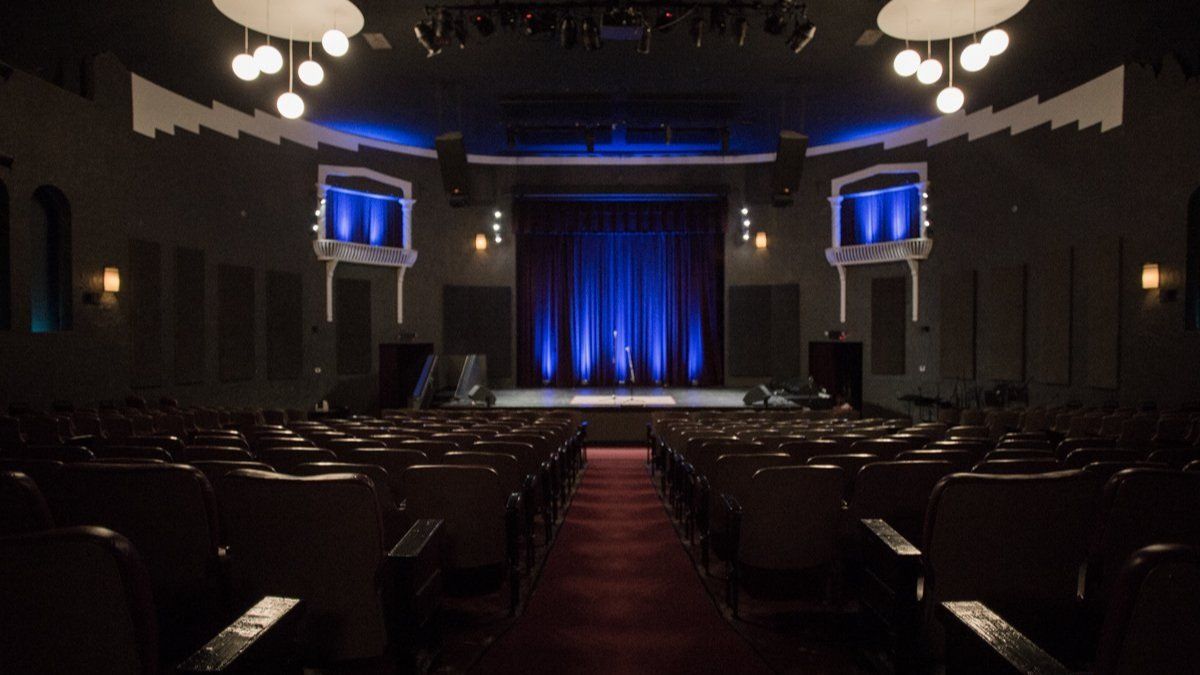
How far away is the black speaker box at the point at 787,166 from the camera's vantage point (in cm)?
1476

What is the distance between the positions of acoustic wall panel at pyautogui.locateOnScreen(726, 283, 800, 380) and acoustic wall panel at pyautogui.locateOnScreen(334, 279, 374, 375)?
8.61 meters

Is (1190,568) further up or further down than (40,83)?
further down

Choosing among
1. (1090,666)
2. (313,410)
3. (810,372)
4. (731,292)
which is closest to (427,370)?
(313,410)

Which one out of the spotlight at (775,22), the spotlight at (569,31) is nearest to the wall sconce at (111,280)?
the spotlight at (569,31)

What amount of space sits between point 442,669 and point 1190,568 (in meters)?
2.60

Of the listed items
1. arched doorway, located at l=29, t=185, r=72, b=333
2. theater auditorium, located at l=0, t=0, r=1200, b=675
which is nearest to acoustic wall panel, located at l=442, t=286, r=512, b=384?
theater auditorium, located at l=0, t=0, r=1200, b=675

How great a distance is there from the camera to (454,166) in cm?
1566

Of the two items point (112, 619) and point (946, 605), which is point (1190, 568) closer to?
point (946, 605)

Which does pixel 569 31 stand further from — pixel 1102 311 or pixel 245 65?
pixel 1102 311

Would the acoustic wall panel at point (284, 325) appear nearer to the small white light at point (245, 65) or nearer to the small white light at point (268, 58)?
the small white light at point (245, 65)

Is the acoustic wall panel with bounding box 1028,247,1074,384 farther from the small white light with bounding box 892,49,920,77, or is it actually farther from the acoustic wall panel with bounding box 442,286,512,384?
the acoustic wall panel with bounding box 442,286,512,384

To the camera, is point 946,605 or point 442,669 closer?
point 946,605

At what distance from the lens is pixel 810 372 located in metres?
17.2

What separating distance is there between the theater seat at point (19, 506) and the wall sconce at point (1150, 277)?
1230cm
